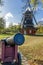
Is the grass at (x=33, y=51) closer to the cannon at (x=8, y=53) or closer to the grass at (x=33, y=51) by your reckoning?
the grass at (x=33, y=51)

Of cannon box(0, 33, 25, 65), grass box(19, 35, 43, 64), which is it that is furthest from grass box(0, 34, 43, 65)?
cannon box(0, 33, 25, 65)

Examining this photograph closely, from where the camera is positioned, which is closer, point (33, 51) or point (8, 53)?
point (8, 53)

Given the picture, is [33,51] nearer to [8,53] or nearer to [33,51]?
[33,51]

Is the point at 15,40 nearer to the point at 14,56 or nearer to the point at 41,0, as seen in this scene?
the point at 14,56

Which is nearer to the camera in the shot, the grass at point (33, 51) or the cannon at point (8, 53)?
the cannon at point (8, 53)

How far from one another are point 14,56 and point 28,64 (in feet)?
6.66

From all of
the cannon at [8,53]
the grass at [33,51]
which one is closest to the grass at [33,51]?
the grass at [33,51]

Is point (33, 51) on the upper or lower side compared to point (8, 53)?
lower

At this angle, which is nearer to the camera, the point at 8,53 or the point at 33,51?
the point at 8,53

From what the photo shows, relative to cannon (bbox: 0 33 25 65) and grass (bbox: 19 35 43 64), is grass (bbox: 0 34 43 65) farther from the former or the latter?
cannon (bbox: 0 33 25 65)

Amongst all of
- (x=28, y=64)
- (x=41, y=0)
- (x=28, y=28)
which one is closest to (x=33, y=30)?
(x=28, y=28)

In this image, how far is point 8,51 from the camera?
6.45 m

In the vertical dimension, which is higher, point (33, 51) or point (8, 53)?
point (8, 53)

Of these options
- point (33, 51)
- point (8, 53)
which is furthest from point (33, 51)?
point (8, 53)
